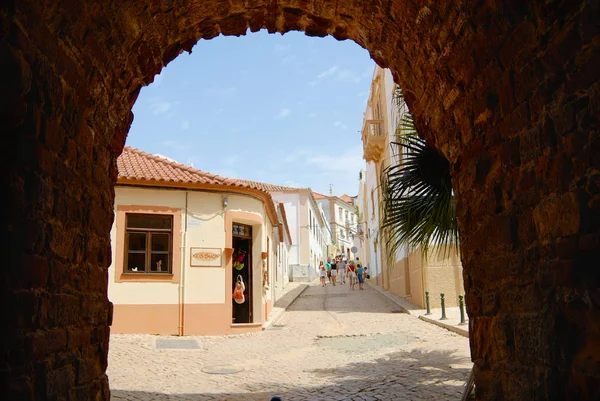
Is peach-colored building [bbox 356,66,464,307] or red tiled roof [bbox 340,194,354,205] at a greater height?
red tiled roof [bbox 340,194,354,205]

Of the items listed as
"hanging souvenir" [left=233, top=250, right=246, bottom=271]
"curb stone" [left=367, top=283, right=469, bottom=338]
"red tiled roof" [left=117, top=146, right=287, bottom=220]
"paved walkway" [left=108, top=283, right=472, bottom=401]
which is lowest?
"paved walkway" [left=108, top=283, right=472, bottom=401]

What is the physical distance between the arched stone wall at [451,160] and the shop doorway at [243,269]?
1028 centimetres

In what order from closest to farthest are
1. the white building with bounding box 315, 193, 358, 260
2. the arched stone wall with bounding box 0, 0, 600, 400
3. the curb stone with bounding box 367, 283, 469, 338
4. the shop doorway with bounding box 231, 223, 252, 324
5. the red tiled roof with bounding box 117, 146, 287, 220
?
the arched stone wall with bounding box 0, 0, 600, 400 < the curb stone with bounding box 367, 283, 469, 338 < the red tiled roof with bounding box 117, 146, 287, 220 < the shop doorway with bounding box 231, 223, 252, 324 < the white building with bounding box 315, 193, 358, 260

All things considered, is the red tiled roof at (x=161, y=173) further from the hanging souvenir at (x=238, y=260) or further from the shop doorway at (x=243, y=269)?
the hanging souvenir at (x=238, y=260)

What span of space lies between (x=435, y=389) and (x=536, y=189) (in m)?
4.41

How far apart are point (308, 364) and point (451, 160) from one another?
5738 millimetres

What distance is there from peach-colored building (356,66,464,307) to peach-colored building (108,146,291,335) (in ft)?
13.1

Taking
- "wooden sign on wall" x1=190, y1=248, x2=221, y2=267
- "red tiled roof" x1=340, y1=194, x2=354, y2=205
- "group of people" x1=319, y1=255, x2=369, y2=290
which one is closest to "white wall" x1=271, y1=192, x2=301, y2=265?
"group of people" x1=319, y1=255, x2=369, y2=290

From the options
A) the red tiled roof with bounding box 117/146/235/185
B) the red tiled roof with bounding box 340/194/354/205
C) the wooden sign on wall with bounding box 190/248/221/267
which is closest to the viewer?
the red tiled roof with bounding box 117/146/235/185

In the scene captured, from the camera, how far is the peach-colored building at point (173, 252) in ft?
40.6

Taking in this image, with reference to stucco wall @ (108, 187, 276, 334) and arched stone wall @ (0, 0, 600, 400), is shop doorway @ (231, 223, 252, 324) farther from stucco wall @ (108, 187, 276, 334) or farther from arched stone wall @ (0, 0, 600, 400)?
arched stone wall @ (0, 0, 600, 400)

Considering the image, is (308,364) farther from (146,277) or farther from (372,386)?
(146,277)

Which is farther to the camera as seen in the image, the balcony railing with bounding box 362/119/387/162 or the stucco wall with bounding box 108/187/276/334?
the balcony railing with bounding box 362/119/387/162

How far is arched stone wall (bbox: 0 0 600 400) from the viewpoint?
8.18 feet
